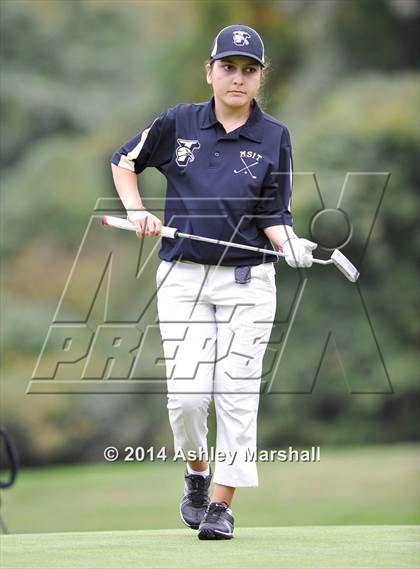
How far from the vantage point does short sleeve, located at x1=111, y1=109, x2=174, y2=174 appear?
620 centimetres

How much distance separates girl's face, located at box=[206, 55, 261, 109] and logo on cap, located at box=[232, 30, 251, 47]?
2.5 inches

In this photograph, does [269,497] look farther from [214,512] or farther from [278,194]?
[278,194]

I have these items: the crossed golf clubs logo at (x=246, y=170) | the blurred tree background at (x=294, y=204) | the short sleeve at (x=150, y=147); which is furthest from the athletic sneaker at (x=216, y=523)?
the blurred tree background at (x=294, y=204)

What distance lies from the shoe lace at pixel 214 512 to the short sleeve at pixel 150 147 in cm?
160

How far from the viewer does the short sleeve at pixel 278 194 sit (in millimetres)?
6035

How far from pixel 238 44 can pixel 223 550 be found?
2.22 m

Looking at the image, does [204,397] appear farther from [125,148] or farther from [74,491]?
[74,491]

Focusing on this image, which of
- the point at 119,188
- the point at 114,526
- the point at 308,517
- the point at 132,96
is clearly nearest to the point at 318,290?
the point at 308,517

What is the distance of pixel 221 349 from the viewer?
604 cm

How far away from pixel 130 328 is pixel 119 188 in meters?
16.3

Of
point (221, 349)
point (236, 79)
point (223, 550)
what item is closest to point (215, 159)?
point (236, 79)

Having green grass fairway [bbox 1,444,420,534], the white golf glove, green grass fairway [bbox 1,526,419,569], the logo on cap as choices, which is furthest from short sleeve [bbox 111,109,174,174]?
green grass fairway [bbox 1,444,420,534]

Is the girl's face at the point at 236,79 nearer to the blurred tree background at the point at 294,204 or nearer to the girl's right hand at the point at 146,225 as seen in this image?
the girl's right hand at the point at 146,225

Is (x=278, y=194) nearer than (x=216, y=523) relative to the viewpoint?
No
